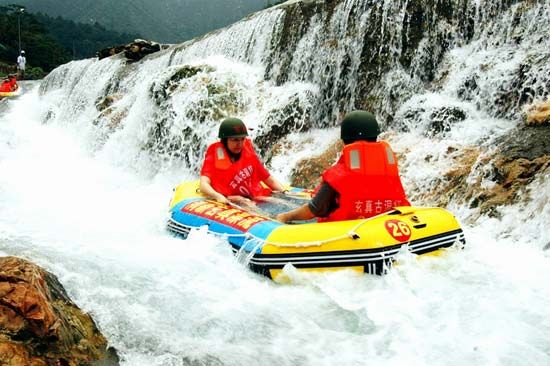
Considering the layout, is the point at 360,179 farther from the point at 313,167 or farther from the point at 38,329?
the point at 313,167

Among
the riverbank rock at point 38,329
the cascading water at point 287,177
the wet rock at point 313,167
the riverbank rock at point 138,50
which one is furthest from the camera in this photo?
the riverbank rock at point 138,50

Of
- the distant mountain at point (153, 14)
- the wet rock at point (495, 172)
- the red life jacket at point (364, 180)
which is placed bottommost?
the red life jacket at point (364, 180)

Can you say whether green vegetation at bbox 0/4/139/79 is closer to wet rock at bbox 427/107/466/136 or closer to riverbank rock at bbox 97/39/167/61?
riverbank rock at bbox 97/39/167/61

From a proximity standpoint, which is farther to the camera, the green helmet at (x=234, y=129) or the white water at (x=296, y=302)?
the green helmet at (x=234, y=129)

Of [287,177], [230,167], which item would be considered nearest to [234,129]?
[230,167]

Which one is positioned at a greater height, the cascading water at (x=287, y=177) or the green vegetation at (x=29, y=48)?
the green vegetation at (x=29, y=48)

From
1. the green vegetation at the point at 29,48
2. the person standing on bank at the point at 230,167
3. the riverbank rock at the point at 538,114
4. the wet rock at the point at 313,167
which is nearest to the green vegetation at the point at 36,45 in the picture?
the green vegetation at the point at 29,48

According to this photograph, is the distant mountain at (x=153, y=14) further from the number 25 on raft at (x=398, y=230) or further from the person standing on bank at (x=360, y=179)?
the number 25 on raft at (x=398, y=230)

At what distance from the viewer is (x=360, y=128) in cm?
434

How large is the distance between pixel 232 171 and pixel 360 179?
7.65ft

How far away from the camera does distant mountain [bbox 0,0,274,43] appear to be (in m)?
114

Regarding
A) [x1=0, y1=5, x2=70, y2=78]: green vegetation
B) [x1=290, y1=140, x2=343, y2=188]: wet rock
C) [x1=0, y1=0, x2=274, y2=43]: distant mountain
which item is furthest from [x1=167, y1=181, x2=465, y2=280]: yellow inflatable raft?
[x1=0, y1=0, x2=274, y2=43]: distant mountain

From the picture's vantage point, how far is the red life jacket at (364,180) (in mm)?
4285

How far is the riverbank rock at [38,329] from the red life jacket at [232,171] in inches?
133
